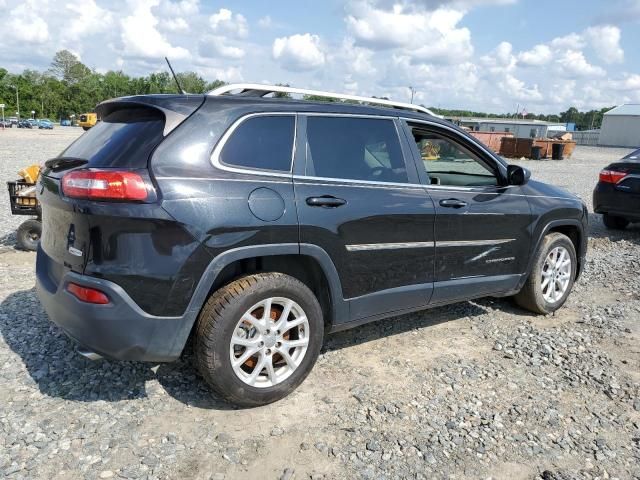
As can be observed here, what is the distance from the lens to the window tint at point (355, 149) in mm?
3514

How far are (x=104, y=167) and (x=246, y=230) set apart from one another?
85 centimetres

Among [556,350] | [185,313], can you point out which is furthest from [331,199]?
[556,350]

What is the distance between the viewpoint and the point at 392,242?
3744 mm

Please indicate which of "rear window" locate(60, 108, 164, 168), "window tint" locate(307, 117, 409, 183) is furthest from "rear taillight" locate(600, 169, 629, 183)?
"rear window" locate(60, 108, 164, 168)

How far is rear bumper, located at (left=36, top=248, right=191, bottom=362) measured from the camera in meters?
2.85

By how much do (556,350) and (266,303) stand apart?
8.45ft

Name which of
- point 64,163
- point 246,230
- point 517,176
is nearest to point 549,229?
point 517,176

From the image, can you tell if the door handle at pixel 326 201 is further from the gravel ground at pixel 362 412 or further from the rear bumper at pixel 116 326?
the gravel ground at pixel 362 412

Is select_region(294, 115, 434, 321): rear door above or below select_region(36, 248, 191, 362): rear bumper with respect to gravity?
above

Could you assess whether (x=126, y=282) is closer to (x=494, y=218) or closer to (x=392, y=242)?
(x=392, y=242)

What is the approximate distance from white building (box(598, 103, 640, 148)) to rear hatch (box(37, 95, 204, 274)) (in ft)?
260

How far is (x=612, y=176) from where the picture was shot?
893 cm

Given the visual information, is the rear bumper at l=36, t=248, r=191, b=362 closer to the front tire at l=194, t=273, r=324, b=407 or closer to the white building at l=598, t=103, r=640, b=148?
the front tire at l=194, t=273, r=324, b=407

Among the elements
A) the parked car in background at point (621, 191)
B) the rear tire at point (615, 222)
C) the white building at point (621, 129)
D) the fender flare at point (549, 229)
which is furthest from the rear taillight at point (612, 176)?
the white building at point (621, 129)
